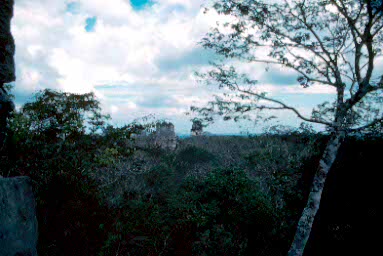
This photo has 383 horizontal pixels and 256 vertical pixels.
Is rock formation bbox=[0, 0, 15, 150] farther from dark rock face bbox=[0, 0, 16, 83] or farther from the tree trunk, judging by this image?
the tree trunk

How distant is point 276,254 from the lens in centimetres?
817

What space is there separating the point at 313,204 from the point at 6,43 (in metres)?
6.40

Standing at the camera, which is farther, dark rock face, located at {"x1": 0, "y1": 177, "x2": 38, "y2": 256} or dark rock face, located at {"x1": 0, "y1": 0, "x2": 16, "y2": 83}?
dark rock face, located at {"x1": 0, "y1": 0, "x2": 16, "y2": 83}

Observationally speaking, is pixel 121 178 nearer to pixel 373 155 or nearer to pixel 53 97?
pixel 53 97

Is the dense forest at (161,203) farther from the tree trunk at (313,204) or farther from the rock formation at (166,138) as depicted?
the rock formation at (166,138)

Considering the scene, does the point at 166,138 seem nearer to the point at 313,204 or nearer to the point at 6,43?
the point at 313,204

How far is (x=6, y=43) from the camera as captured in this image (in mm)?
2838

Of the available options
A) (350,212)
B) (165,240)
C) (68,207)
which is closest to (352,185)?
(350,212)

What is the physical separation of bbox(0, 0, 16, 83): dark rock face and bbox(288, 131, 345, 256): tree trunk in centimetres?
616

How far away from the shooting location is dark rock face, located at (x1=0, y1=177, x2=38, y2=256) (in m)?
2.56

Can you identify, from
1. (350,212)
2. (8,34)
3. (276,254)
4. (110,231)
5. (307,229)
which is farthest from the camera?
(276,254)

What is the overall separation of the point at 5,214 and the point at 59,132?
612 cm

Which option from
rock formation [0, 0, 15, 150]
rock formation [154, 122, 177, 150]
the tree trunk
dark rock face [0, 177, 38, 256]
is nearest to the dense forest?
the tree trunk

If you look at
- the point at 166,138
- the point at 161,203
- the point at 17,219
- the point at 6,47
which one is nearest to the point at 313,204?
the point at 161,203
